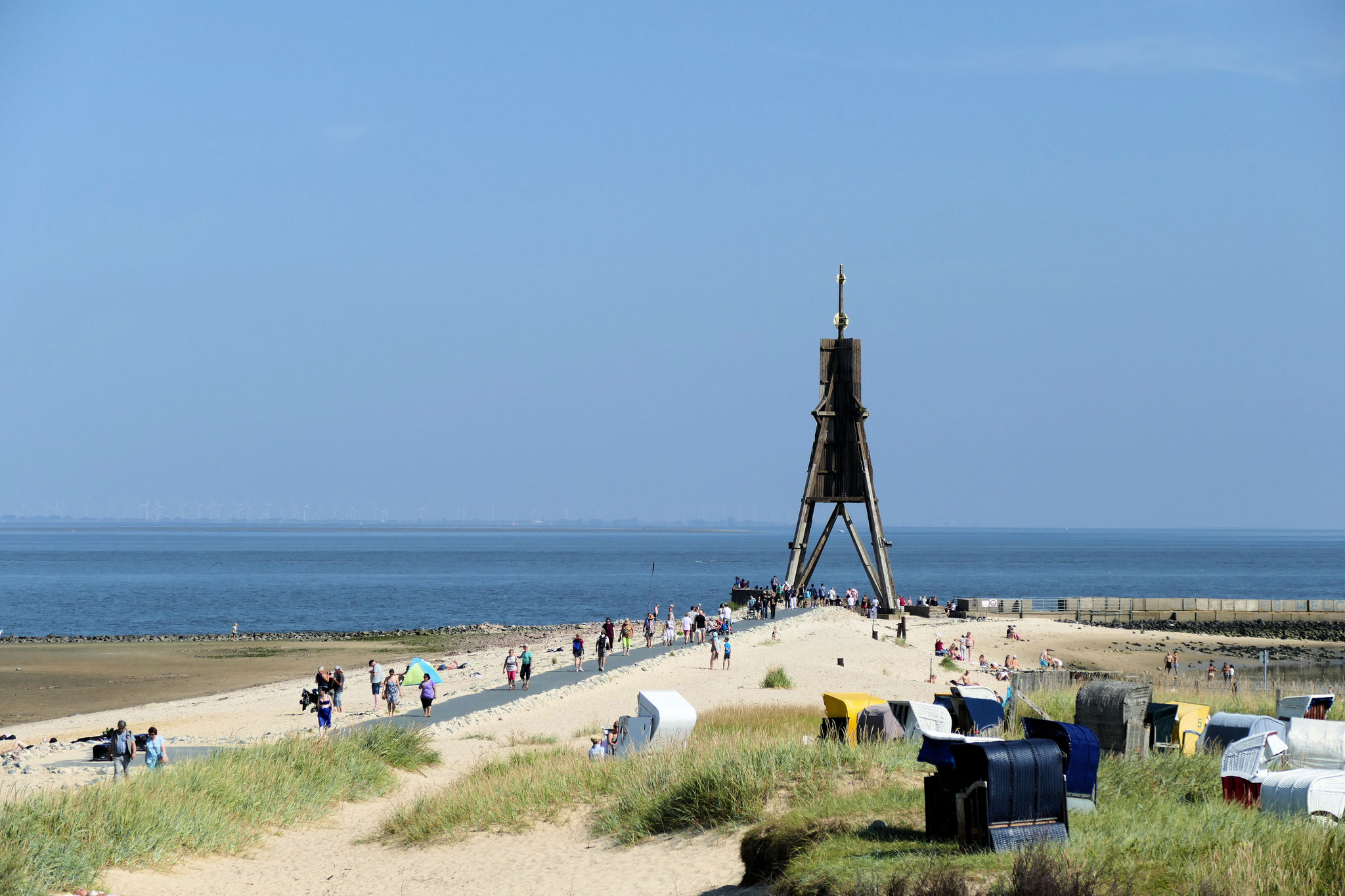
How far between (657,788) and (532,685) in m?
15.3

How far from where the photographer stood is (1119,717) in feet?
50.6

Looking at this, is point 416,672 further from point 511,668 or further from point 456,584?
point 456,584

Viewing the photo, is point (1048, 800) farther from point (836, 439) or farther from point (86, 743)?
point (836, 439)

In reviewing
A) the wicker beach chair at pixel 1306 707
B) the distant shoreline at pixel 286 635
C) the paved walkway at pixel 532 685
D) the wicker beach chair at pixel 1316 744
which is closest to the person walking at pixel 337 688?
the paved walkway at pixel 532 685

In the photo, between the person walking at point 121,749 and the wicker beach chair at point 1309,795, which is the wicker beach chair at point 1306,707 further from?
the person walking at point 121,749

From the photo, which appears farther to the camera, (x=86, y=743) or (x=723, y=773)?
(x=86, y=743)

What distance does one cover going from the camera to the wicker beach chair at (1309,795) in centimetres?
1134

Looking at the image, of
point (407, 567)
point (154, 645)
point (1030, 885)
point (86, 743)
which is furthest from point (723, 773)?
point (407, 567)

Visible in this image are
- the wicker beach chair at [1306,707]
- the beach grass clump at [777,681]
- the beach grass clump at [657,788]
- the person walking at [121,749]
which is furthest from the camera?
the beach grass clump at [777,681]

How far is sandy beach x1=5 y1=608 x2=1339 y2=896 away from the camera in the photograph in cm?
1286

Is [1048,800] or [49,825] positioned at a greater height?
[1048,800]

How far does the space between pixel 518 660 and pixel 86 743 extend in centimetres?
947

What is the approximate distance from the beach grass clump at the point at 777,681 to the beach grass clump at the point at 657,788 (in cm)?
1215

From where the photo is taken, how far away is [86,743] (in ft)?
79.9
